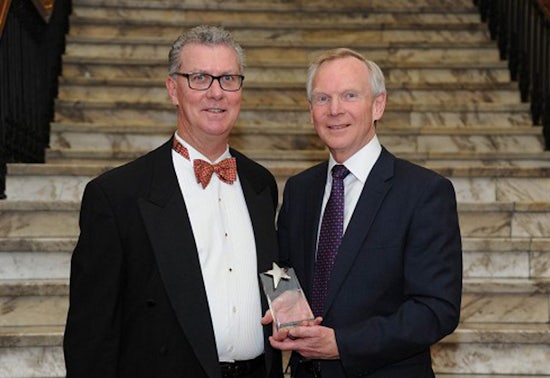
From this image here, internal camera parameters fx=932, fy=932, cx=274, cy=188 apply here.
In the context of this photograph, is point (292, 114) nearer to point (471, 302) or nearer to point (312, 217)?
point (471, 302)

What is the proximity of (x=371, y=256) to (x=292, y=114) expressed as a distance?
12.0ft

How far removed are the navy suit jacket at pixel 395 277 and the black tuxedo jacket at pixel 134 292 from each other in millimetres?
339

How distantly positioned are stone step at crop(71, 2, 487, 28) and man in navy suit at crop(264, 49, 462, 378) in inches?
177

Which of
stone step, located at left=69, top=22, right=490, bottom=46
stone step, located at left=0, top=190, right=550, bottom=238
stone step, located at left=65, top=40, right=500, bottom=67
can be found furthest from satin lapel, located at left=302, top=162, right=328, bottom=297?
stone step, located at left=69, top=22, right=490, bottom=46

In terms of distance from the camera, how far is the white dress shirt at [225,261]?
7.92 feet

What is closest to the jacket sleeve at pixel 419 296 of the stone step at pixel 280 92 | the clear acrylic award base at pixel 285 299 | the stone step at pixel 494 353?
the clear acrylic award base at pixel 285 299

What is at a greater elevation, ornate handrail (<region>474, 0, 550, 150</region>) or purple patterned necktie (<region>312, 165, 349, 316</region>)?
ornate handrail (<region>474, 0, 550, 150</region>)

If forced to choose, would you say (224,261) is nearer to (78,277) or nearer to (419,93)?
(78,277)

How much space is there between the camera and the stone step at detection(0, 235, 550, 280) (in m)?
4.19

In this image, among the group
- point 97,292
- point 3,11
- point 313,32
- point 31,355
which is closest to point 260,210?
point 97,292

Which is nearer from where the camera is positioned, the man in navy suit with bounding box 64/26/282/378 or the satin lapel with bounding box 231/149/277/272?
the man in navy suit with bounding box 64/26/282/378

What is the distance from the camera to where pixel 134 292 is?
2363 millimetres

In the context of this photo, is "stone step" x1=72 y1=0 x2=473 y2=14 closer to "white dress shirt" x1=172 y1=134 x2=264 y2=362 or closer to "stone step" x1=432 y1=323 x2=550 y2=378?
"stone step" x1=432 y1=323 x2=550 y2=378

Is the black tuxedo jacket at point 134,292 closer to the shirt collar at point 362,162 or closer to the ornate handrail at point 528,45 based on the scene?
the shirt collar at point 362,162
